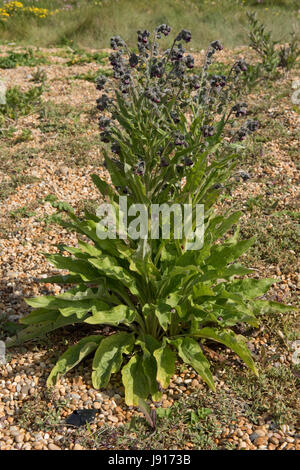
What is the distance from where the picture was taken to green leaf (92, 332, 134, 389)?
2.88 m

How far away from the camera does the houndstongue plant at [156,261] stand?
2846 millimetres

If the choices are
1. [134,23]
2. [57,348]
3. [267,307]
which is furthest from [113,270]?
[134,23]

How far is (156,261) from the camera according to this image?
3033 millimetres

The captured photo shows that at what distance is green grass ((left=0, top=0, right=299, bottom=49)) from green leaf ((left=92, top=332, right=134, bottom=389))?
7.88m

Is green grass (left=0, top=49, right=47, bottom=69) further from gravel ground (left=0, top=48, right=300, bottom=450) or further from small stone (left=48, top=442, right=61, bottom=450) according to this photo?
small stone (left=48, top=442, right=61, bottom=450)

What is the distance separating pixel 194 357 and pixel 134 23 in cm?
963

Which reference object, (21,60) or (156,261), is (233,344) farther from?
(21,60)

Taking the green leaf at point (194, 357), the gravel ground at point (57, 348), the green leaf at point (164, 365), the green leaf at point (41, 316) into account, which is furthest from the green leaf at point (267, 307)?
the green leaf at point (41, 316)

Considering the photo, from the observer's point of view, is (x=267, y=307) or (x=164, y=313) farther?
(x=267, y=307)

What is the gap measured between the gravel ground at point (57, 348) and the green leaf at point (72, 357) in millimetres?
87

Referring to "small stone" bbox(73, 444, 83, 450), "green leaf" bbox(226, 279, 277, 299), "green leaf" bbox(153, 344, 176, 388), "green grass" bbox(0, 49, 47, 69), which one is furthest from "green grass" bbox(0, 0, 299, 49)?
"small stone" bbox(73, 444, 83, 450)

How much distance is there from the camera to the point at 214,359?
10.4ft

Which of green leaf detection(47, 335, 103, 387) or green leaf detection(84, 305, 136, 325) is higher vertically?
green leaf detection(84, 305, 136, 325)

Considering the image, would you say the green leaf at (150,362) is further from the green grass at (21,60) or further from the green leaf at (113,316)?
the green grass at (21,60)
